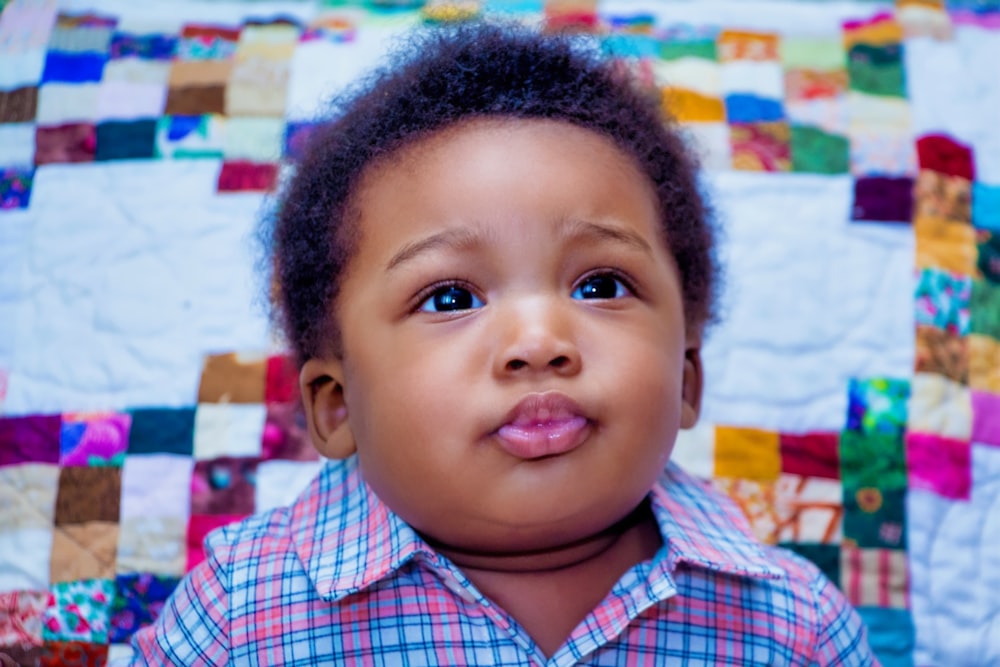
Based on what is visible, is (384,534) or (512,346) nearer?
(512,346)

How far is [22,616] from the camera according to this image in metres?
1.40

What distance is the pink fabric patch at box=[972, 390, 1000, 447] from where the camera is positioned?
153 centimetres

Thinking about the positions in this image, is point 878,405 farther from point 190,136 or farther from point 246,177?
point 190,136

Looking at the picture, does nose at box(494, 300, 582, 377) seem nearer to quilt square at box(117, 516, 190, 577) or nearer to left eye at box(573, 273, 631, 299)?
left eye at box(573, 273, 631, 299)

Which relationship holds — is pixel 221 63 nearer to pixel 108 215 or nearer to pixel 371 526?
pixel 108 215

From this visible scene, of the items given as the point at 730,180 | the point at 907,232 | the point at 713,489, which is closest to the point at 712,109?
the point at 730,180

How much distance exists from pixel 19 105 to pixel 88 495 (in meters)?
0.61

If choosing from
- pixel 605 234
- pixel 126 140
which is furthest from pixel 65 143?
pixel 605 234

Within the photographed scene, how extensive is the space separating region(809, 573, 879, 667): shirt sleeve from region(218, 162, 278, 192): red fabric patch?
0.91 m

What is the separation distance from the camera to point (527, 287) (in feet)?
3.56

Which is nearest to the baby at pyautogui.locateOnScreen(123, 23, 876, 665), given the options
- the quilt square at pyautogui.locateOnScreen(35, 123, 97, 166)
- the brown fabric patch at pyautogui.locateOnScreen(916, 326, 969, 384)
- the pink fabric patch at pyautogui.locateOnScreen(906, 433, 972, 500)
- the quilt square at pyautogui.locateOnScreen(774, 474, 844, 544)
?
the quilt square at pyautogui.locateOnScreen(774, 474, 844, 544)

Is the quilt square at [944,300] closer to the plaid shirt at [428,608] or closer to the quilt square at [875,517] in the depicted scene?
the quilt square at [875,517]

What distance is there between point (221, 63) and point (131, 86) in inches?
5.3

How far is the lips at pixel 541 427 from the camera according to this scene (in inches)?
40.7
